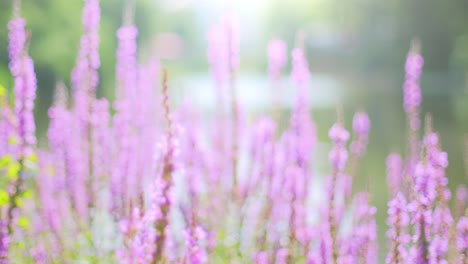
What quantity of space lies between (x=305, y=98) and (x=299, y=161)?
0.51 meters

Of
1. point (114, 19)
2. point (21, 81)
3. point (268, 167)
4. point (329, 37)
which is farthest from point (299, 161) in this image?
point (329, 37)

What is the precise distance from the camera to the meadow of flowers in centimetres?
321

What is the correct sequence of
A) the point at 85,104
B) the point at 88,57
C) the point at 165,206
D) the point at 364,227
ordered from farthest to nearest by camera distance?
1. the point at 85,104
2. the point at 88,57
3. the point at 364,227
4. the point at 165,206

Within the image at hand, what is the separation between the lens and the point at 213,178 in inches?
196

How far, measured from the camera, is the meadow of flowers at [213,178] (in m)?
3.21

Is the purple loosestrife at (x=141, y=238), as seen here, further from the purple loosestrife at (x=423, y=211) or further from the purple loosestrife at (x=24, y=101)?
the purple loosestrife at (x=423, y=211)

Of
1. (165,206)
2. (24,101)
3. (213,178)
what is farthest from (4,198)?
(213,178)

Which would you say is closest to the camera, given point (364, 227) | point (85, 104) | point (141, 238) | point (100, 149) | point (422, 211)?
point (141, 238)

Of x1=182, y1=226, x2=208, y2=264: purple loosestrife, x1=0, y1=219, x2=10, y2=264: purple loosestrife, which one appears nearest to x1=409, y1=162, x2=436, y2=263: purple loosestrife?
x1=182, y1=226, x2=208, y2=264: purple loosestrife

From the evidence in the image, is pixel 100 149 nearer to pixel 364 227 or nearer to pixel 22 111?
pixel 22 111

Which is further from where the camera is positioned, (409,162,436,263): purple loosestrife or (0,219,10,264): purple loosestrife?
(0,219,10,264): purple loosestrife

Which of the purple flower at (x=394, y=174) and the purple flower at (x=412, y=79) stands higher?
the purple flower at (x=412, y=79)

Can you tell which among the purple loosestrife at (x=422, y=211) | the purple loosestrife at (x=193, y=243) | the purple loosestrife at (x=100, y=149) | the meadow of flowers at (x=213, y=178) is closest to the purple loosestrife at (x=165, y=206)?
the purple loosestrife at (x=193, y=243)

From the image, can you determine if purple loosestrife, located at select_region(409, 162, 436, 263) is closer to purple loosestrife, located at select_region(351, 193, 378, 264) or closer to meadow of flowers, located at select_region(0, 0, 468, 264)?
meadow of flowers, located at select_region(0, 0, 468, 264)
